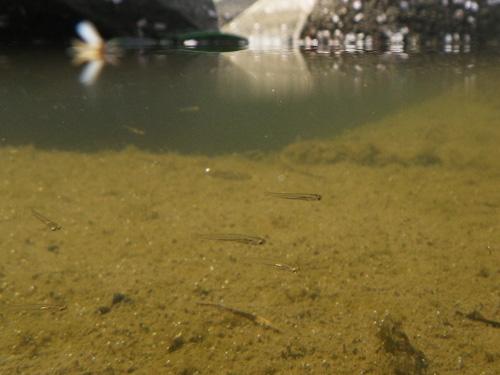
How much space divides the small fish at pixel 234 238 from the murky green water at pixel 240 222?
0.01 metres

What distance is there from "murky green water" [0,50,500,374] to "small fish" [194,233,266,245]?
0.04 feet

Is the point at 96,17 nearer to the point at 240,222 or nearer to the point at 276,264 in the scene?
the point at 240,222

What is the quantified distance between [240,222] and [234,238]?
193mm

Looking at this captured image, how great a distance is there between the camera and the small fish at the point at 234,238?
184 centimetres

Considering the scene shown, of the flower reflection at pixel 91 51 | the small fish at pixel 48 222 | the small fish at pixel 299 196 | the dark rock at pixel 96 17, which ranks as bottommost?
the small fish at pixel 299 196

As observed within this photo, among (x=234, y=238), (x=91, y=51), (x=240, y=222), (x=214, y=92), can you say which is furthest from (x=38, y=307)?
(x=91, y=51)

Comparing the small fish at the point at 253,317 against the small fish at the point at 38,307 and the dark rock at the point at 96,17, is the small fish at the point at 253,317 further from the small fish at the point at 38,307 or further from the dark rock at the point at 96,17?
the dark rock at the point at 96,17

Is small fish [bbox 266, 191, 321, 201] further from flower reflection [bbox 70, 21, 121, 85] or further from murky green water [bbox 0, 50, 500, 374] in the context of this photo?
flower reflection [bbox 70, 21, 121, 85]

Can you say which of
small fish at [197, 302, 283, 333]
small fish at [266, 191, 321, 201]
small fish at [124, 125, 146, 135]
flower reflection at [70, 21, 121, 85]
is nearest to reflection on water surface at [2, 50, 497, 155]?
small fish at [124, 125, 146, 135]

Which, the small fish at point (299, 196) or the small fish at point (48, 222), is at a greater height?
the small fish at point (48, 222)

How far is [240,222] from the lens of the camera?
205 cm

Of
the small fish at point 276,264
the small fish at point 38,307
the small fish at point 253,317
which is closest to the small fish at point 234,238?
the small fish at point 276,264

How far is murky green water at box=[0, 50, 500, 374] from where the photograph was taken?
128 centimetres

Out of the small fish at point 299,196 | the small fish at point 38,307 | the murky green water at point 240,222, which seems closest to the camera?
the murky green water at point 240,222
